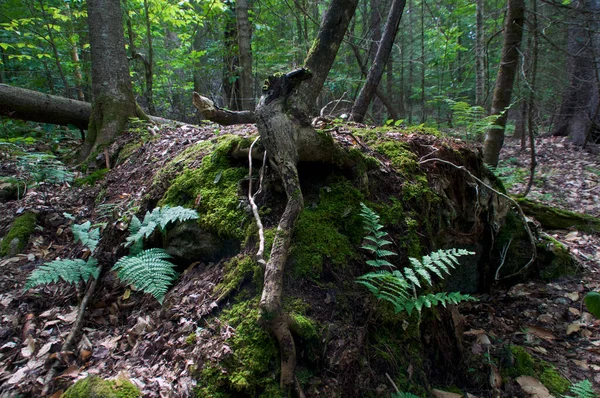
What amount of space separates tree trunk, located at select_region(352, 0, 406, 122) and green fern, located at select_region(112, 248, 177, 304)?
483cm

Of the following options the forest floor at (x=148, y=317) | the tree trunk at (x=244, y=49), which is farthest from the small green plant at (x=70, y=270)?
the tree trunk at (x=244, y=49)

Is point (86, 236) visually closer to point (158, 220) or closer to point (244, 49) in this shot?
point (158, 220)

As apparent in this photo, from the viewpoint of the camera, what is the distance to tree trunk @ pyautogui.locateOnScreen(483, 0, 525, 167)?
5.16 metres

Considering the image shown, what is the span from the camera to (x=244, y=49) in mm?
8117

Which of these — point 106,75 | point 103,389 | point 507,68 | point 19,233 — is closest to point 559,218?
point 507,68

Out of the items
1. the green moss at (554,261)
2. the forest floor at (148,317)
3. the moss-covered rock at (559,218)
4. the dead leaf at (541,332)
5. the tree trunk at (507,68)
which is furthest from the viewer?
the tree trunk at (507,68)

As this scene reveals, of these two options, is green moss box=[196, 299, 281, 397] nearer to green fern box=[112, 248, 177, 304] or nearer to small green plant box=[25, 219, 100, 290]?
green fern box=[112, 248, 177, 304]

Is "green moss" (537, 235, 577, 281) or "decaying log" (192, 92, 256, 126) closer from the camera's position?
"green moss" (537, 235, 577, 281)

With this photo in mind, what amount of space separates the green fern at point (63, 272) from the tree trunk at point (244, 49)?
6.71m

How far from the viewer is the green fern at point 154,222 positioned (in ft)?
8.34

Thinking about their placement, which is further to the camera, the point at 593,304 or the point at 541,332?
the point at 541,332

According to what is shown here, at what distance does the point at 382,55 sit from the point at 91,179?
5205mm

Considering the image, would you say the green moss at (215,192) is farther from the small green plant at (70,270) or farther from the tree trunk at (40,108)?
the tree trunk at (40,108)

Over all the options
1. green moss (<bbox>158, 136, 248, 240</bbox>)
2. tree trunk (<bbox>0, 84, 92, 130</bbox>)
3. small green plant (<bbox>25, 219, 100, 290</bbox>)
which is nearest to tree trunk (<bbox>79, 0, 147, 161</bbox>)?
tree trunk (<bbox>0, 84, 92, 130</bbox>)
